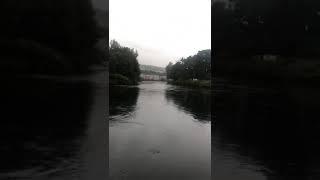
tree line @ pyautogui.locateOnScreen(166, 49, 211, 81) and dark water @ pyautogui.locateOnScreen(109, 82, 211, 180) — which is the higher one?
tree line @ pyautogui.locateOnScreen(166, 49, 211, 81)

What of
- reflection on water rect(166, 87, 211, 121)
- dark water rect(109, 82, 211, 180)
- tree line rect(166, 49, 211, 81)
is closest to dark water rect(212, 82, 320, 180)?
dark water rect(109, 82, 211, 180)

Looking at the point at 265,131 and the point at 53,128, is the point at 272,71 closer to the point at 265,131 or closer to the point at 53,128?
the point at 265,131

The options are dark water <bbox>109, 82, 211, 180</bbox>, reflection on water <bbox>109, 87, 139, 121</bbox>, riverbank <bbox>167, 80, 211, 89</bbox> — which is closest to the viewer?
dark water <bbox>109, 82, 211, 180</bbox>

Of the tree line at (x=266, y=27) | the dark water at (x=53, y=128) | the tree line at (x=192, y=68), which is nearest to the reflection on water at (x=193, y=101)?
the tree line at (x=192, y=68)

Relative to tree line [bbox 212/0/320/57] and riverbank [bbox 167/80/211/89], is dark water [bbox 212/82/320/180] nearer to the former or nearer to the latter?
tree line [bbox 212/0/320/57]

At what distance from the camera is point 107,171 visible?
17.6 feet

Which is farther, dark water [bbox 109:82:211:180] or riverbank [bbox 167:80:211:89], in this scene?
riverbank [bbox 167:80:211:89]

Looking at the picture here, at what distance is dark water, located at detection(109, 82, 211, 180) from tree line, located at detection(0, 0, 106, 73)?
150cm

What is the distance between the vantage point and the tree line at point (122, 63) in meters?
8.08

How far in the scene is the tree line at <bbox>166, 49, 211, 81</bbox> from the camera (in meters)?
8.74

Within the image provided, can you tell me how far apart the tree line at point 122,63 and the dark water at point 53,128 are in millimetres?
1561

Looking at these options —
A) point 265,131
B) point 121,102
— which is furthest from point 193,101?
point 265,131

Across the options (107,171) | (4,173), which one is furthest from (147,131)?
(4,173)

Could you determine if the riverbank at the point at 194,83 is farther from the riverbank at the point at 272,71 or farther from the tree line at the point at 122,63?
the riverbank at the point at 272,71
